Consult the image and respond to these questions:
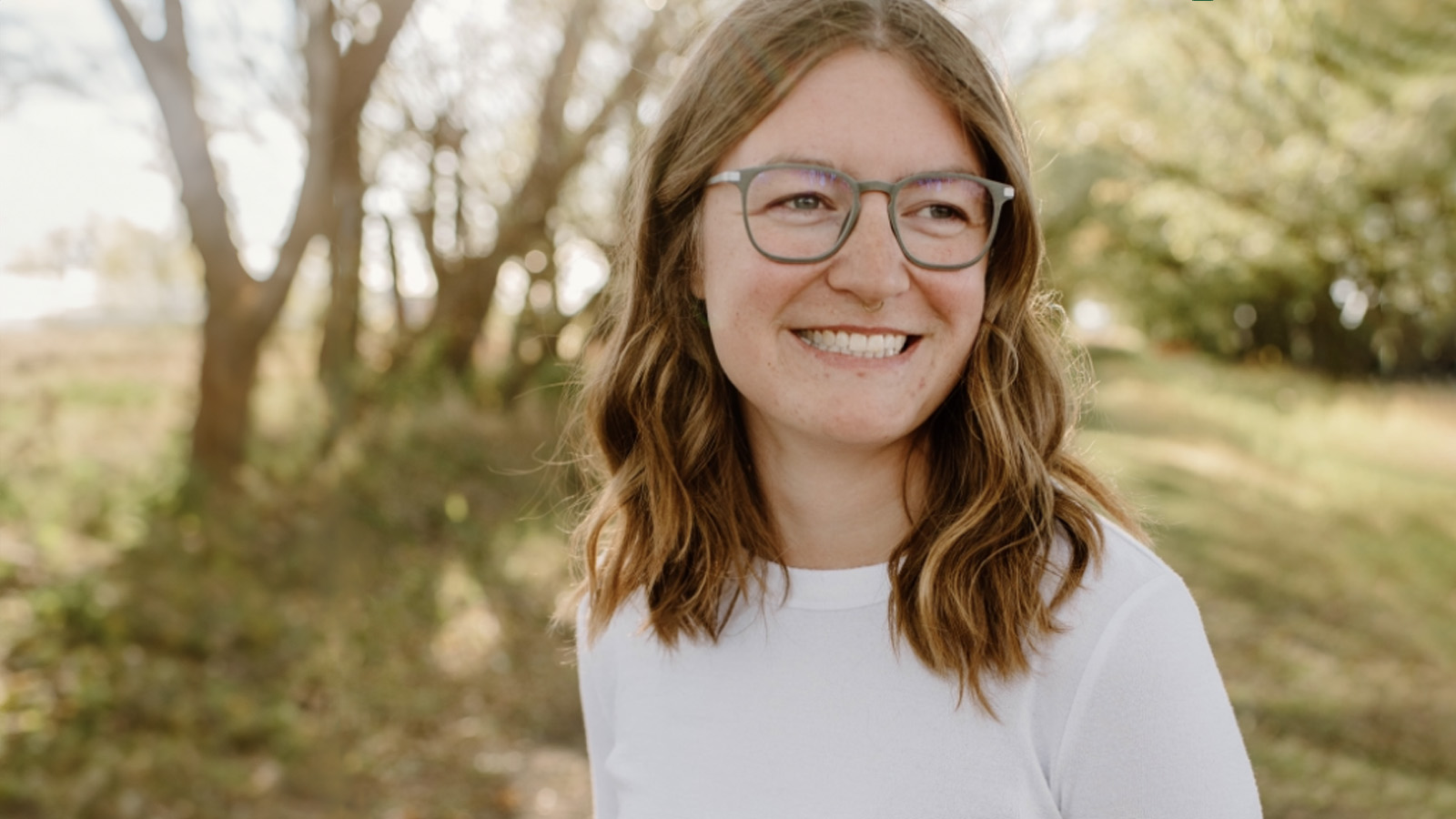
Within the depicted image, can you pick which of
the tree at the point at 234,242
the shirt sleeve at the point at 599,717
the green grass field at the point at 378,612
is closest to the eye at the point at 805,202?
the shirt sleeve at the point at 599,717

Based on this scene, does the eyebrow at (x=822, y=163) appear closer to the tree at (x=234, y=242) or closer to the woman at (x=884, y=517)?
the woman at (x=884, y=517)

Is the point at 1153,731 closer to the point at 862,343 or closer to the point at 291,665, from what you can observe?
the point at 862,343

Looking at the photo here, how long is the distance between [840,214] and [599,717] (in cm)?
98

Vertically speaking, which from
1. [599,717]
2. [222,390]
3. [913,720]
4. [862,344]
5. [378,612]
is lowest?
[378,612]

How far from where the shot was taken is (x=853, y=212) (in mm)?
1483

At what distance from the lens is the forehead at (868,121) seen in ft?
4.87

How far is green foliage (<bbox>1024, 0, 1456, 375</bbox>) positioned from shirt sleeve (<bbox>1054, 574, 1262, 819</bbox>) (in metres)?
4.76

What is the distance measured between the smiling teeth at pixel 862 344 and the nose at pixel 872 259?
2.2 inches

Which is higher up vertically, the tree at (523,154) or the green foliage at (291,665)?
the tree at (523,154)

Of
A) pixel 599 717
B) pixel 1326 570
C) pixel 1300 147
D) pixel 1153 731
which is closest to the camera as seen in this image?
pixel 1153 731


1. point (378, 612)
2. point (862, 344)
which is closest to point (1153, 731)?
point (862, 344)

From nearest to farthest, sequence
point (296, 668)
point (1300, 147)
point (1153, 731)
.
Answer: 1. point (1153, 731)
2. point (296, 668)
3. point (1300, 147)

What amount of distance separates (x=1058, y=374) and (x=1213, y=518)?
8.34 metres

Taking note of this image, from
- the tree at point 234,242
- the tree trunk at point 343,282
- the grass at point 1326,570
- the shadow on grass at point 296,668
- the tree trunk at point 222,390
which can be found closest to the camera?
the shadow on grass at point 296,668
